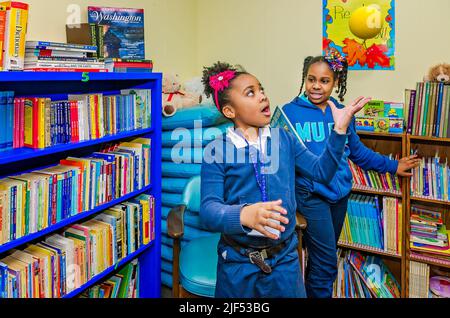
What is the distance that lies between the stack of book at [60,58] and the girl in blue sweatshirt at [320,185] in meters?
0.91

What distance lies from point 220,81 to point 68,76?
57 cm

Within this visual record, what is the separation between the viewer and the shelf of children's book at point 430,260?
2074 millimetres

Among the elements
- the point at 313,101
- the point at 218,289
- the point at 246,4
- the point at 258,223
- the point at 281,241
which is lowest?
the point at 218,289

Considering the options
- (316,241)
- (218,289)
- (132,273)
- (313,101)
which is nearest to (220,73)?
(313,101)

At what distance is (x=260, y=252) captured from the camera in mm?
1351

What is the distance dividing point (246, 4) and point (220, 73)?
1.42 metres

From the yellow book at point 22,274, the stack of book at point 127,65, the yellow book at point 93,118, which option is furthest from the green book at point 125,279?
the stack of book at point 127,65

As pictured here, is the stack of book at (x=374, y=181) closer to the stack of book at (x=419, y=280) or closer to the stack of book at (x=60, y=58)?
the stack of book at (x=419, y=280)

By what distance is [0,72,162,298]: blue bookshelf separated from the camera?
4.81 ft

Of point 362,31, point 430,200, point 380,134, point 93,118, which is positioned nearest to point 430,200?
point 430,200

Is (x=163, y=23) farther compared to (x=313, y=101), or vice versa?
(x=163, y=23)

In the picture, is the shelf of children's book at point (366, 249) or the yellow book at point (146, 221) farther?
the shelf of children's book at point (366, 249)

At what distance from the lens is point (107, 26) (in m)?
2.04
